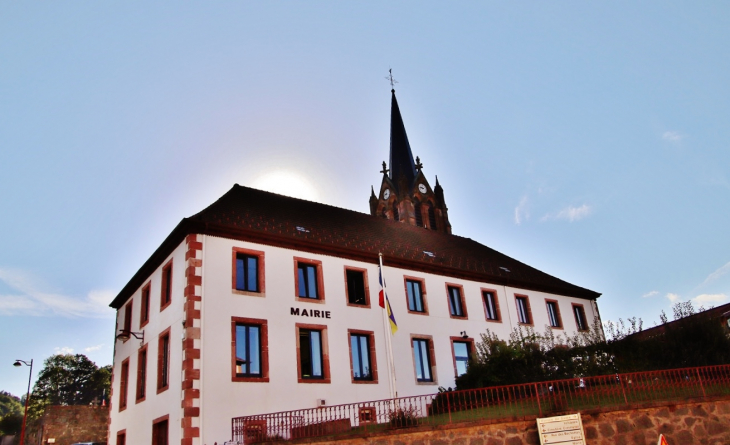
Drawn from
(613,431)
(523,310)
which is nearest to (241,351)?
(613,431)

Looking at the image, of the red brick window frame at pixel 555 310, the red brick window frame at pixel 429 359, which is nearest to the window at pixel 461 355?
the red brick window frame at pixel 429 359

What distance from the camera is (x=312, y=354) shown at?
69.6ft

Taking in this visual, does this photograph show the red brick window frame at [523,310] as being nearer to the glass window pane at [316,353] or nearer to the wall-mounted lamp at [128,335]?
the glass window pane at [316,353]

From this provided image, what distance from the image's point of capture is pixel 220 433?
17.9 m

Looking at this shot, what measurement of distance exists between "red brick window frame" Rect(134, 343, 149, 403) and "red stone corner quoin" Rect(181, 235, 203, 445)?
14.5 feet

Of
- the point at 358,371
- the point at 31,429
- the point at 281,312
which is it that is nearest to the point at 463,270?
the point at 358,371

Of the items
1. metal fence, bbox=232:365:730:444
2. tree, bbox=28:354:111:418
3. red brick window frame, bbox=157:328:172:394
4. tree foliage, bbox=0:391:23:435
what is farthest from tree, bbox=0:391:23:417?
metal fence, bbox=232:365:730:444

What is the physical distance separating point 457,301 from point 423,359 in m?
4.16

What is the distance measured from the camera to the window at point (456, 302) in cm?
2734

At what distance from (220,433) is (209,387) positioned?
4.61 feet

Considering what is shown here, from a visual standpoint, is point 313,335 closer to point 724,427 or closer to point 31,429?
point 724,427

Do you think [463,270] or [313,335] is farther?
[463,270]

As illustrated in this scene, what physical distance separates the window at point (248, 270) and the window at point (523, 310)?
1470cm

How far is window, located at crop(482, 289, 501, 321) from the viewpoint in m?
28.8
